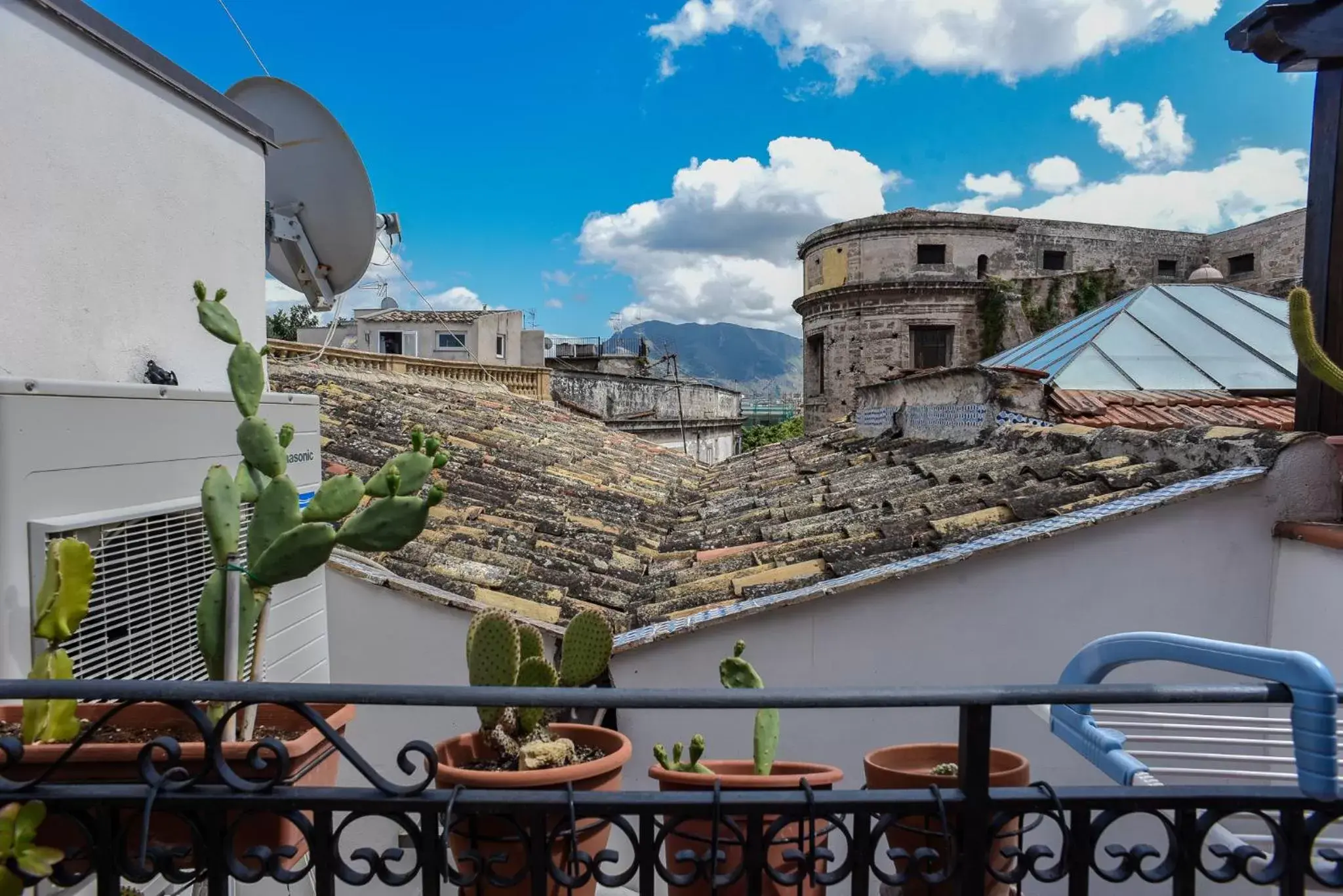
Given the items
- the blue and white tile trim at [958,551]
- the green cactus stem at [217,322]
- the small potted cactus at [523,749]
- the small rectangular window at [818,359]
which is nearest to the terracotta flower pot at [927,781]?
the small potted cactus at [523,749]

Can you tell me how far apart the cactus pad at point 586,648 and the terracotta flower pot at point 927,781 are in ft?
2.41

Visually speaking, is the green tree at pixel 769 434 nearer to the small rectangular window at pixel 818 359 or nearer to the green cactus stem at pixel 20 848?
the small rectangular window at pixel 818 359

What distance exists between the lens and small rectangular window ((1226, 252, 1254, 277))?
22.5m

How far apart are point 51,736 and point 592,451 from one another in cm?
924

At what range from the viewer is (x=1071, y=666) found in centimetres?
182

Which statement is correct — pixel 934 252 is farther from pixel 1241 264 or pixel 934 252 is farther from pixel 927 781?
pixel 927 781

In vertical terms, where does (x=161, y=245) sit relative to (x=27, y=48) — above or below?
below

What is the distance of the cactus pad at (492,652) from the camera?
1974 millimetres

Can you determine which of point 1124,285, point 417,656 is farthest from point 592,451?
point 1124,285

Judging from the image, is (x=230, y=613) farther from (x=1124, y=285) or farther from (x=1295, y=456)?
(x=1124, y=285)

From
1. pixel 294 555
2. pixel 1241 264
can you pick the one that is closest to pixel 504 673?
pixel 294 555

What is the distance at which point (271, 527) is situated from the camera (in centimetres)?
190

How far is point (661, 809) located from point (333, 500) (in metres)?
1.02

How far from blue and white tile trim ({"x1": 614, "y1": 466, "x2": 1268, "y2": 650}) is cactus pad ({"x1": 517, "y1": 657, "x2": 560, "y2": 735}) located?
4.84 ft
